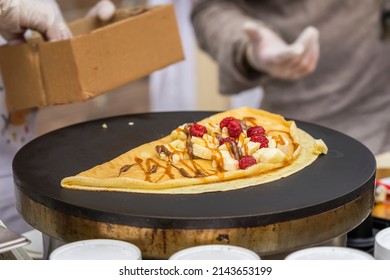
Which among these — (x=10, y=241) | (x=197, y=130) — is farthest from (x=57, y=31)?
(x=10, y=241)

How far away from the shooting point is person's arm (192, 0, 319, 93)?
193 cm

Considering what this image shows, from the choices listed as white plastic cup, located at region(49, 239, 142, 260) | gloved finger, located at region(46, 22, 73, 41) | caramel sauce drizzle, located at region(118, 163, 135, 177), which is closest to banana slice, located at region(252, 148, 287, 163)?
caramel sauce drizzle, located at region(118, 163, 135, 177)

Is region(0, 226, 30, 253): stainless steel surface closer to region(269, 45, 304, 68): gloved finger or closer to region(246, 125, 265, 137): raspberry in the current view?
region(246, 125, 265, 137): raspberry

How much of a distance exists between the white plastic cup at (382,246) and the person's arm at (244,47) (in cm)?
88

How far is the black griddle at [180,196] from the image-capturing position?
1073mm

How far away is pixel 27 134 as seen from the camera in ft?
6.05

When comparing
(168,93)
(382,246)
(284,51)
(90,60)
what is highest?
(90,60)

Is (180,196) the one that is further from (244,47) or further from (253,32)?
(244,47)

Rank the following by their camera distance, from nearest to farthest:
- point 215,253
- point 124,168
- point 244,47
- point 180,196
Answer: point 215,253 → point 180,196 → point 124,168 → point 244,47

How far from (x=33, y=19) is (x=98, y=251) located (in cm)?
72

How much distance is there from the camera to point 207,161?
4.27 feet

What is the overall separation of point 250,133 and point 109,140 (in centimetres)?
30

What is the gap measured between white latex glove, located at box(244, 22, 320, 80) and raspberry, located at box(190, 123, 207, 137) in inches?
24.6

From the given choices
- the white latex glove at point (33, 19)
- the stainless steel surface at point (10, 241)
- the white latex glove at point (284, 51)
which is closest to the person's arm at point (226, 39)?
the white latex glove at point (284, 51)
